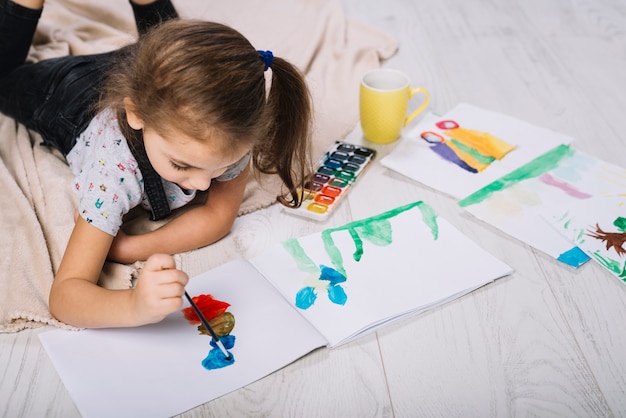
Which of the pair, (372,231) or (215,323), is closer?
(215,323)

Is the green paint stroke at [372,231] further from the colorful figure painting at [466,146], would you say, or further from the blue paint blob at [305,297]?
the colorful figure painting at [466,146]

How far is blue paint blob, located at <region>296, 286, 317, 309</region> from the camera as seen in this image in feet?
2.99

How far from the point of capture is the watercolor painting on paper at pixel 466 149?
3.91ft

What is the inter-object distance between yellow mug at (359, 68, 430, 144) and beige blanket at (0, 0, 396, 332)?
A: 0.07 metres

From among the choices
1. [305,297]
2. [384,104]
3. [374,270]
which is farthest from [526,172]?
[305,297]

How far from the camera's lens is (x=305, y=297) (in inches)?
36.4

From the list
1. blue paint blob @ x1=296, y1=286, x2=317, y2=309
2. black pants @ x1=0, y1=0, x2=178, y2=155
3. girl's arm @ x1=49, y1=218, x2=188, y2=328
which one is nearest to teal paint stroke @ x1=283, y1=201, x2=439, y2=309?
blue paint blob @ x1=296, y1=286, x2=317, y2=309

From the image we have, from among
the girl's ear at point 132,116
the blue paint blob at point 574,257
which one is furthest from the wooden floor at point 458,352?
the girl's ear at point 132,116

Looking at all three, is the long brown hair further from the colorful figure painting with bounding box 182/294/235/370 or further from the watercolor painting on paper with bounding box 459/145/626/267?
the watercolor painting on paper with bounding box 459/145/626/267

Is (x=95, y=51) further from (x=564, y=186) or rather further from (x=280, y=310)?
(x=564, y=186)

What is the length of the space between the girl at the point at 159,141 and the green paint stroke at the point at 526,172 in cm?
32

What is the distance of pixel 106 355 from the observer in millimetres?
841

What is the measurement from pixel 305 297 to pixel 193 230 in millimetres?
230

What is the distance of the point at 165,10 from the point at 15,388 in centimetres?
83
